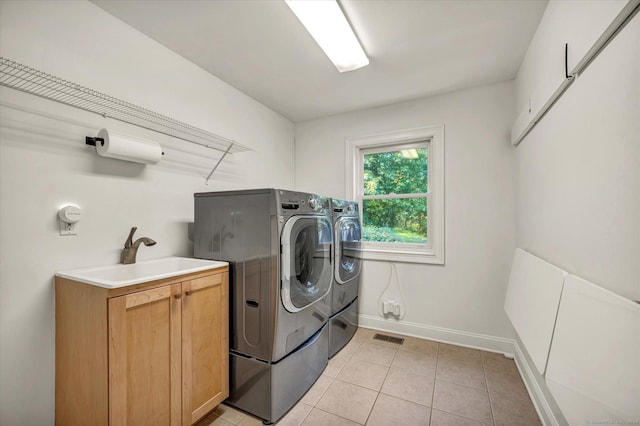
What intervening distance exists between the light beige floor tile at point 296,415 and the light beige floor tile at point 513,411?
117 cm

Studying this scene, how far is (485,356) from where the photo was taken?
2316mm

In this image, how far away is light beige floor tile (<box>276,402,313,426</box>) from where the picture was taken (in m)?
1.55

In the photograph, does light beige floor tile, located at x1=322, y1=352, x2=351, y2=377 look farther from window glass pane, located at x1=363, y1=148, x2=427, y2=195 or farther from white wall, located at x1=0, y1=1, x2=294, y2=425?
window glass pane, located at x1=363, y1=148, x2=427, y2=195

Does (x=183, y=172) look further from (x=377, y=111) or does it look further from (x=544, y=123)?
(x=544, y=123)

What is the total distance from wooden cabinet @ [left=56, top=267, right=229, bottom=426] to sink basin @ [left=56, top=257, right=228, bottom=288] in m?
0.03

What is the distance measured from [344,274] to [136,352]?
1644 mm

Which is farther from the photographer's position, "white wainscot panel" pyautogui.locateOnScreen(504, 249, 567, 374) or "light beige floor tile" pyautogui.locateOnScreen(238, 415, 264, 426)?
"light beige floor tile" pyautogui.locateOnScreen(238, 415, 264, 426)

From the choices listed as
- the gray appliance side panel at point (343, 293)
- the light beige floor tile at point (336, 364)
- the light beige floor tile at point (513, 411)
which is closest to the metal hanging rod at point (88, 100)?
the gray appliance side panel at point (343, 293)

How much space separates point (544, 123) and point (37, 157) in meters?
2.84

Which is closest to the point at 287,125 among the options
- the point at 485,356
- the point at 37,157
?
the point at 37,157

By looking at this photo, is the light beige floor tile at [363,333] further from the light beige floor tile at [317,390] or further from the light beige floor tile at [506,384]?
the light beige floor tile at [506,384]

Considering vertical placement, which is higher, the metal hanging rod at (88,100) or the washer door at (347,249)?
the metal hanging rod at (88,100)

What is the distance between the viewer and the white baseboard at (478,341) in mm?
1603

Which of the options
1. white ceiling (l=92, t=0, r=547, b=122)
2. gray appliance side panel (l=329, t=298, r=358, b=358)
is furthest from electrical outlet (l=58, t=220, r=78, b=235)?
gray appliance side panel (l=329, t=298, r=358, b=358)
